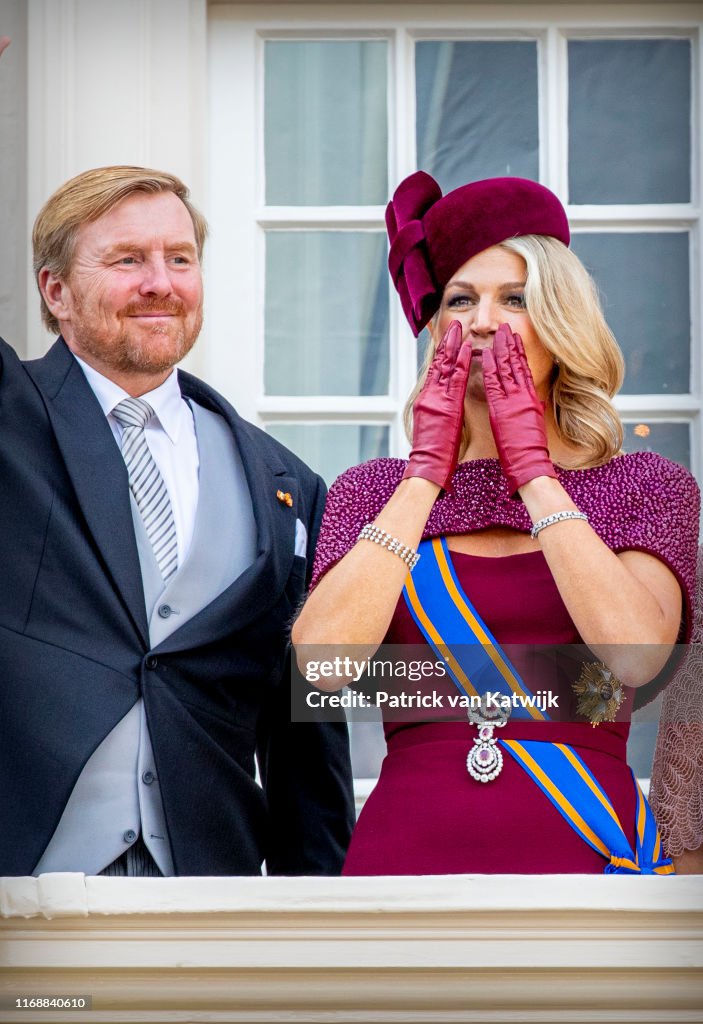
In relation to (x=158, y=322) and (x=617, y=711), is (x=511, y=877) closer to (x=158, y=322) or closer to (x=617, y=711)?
(x=617, y=711)

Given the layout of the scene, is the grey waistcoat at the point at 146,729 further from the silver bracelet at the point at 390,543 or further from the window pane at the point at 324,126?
the window pane at the point at 324,126

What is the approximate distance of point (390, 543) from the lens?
8.45ft

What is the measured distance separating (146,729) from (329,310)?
121 centimetres

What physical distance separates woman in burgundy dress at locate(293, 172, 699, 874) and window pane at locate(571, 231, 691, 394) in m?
0.74

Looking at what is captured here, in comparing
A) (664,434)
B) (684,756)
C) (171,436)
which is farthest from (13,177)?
(684,756)

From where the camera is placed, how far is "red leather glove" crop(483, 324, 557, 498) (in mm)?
2578

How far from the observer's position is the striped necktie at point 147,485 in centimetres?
285

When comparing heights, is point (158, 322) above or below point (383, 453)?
above

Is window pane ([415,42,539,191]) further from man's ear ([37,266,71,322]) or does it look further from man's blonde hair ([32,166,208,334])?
man's ear ([37,266,71,322])

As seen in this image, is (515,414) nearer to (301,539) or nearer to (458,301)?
(458,301)

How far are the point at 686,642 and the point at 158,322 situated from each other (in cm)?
108

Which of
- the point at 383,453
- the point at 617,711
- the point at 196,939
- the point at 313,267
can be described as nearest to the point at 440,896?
the point at 196,939

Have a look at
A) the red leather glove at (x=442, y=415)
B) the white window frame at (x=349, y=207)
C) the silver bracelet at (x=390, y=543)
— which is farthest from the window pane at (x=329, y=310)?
the silver bracelet at (x=390, y=543)

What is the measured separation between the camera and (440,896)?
223 cm
